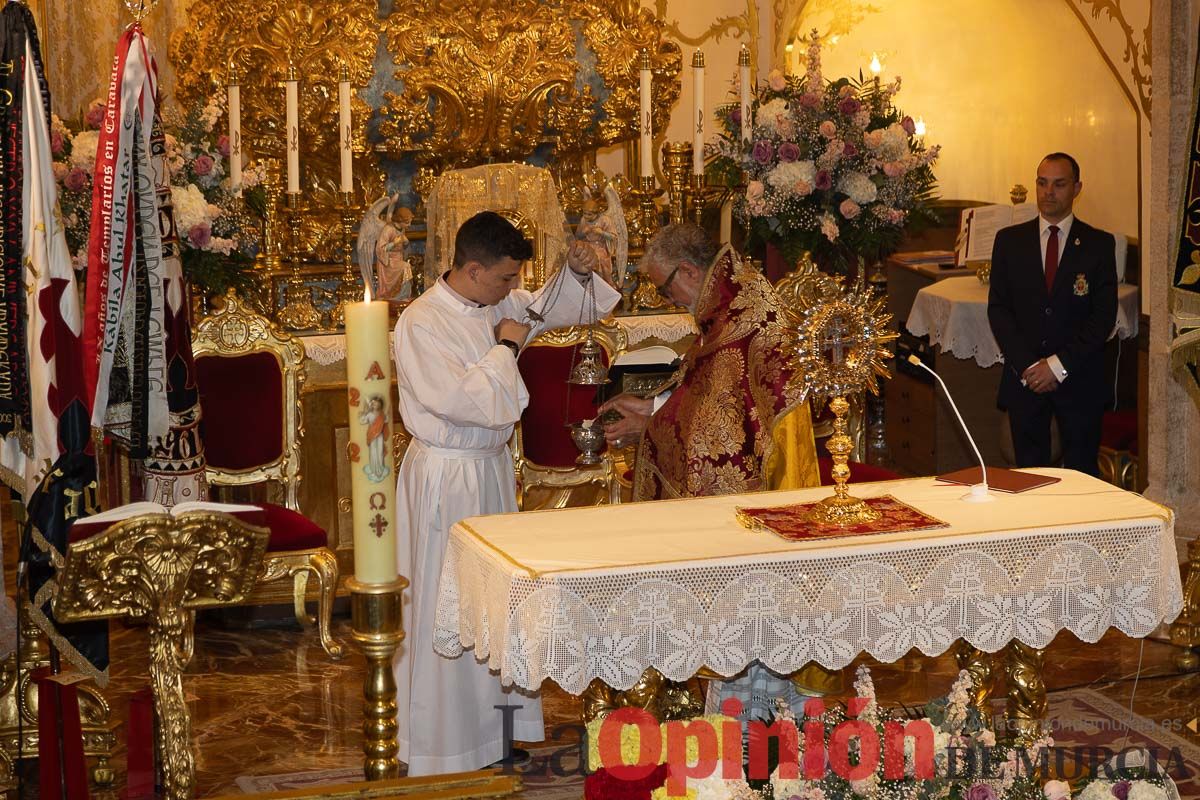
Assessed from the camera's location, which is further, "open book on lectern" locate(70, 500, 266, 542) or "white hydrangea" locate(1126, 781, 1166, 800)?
"open book on lectern" locate(70, 500, 266, 542)

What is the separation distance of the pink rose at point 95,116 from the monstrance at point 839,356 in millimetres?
3006

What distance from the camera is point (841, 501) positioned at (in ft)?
15.2

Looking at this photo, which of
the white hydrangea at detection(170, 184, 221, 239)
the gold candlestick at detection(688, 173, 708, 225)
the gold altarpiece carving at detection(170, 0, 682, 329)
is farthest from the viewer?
the gold altarpiece carving at detection(170, 0, 682, 329)

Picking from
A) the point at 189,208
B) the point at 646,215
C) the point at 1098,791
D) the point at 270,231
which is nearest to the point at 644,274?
the point at 646,215

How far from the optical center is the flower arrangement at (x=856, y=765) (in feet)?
11.2

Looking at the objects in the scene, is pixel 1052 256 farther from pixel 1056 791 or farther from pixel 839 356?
pixel 1056 791

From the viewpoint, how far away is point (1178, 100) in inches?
286

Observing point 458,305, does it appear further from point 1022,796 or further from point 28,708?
point 1022,796

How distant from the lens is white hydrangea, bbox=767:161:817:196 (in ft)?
24.2

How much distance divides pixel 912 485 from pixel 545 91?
15.4 feet

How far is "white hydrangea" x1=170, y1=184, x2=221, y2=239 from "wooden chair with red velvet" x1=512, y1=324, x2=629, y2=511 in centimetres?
140

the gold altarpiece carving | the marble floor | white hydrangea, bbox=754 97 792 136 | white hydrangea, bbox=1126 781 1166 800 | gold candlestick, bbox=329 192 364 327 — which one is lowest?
the marble floor

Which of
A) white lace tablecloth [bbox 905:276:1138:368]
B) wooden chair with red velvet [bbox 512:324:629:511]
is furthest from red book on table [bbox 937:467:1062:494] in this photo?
white lace tablecloth [bbox 905:276:1138:368]

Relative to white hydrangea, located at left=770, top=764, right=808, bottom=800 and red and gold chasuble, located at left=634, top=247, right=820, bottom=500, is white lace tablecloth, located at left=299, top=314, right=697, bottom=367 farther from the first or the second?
white hydrangea, located at left=770, top=764, right=808, bottom=800
